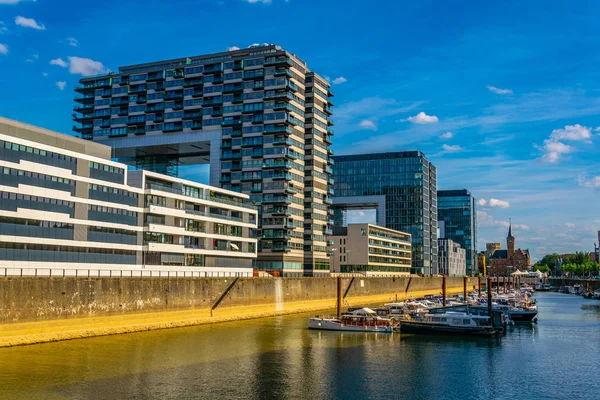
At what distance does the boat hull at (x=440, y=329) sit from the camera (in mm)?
88000

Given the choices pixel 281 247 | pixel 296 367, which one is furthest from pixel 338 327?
pixel 281 247

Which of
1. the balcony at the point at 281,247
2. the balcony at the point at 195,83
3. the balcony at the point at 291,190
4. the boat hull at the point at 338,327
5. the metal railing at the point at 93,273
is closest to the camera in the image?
the metal railing at the point at 93,273

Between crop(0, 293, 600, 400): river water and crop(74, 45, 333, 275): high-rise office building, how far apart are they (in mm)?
75704

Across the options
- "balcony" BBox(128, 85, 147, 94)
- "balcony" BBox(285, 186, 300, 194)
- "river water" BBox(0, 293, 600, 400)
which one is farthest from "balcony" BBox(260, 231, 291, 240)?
"river water" BBox(0, 293, 600, 400)

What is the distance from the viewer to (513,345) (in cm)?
8006

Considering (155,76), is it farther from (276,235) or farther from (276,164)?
(276,235)

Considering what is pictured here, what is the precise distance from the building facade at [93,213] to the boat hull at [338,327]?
26.0m

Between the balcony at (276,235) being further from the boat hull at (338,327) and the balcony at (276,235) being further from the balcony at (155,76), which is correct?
the boat hull at (338,327)

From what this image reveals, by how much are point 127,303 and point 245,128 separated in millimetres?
86957

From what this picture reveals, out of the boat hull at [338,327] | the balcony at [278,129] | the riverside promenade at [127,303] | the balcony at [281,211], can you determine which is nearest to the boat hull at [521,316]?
the boat hull at [338,327]

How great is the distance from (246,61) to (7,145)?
92364 mm

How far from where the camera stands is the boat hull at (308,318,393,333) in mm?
90750

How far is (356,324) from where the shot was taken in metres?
92.2

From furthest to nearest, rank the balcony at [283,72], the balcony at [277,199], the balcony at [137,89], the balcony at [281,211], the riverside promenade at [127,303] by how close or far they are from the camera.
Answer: the balcony at [137,89]
the balcony at [283,72]
the balcony at [281,211]
the balcony at [277,199]
the riverside promenade at [127,303]
